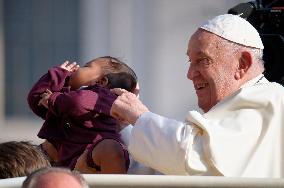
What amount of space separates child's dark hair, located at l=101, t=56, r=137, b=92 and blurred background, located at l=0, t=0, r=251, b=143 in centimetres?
459

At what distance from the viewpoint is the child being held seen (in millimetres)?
4355

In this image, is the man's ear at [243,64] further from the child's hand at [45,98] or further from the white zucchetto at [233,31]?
the child's hand at [45,98]

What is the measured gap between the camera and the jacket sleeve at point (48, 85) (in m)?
4.71

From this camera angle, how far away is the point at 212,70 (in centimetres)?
429

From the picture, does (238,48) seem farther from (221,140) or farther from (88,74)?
(88,74)

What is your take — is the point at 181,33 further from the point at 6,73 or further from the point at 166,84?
the point at 6,73

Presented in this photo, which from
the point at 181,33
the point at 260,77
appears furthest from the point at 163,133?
the point at 181,33

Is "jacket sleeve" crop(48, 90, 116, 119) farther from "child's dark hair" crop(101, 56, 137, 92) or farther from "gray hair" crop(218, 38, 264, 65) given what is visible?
"gray hair" crop(218, 38, 264, 65)

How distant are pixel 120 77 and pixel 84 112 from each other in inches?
11.4

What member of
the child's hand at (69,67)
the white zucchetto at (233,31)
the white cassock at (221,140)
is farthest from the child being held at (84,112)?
the white zucchetto at (233,31)

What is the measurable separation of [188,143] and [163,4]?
5923 mm

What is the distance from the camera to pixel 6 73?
10.5m

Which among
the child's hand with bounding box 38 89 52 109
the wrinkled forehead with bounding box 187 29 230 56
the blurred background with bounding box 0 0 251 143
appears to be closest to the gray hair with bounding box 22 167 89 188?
the wrinkled forehead with bounding box 187 29 230 56

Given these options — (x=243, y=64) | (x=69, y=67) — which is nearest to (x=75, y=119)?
(x=69, y=67)
